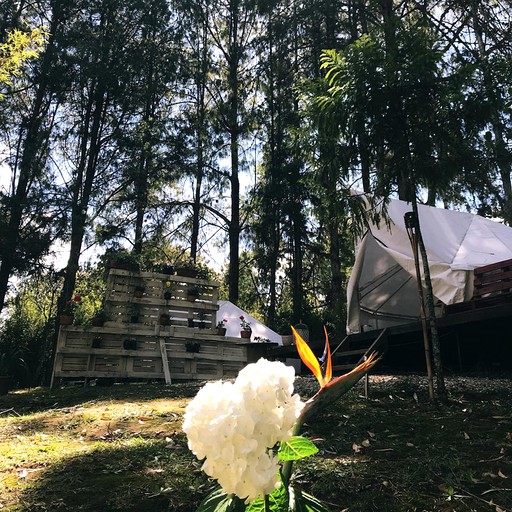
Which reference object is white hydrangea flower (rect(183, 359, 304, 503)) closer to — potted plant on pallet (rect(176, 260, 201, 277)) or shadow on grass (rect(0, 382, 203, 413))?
shadow on grass (rect(0, 382, 203, 413))

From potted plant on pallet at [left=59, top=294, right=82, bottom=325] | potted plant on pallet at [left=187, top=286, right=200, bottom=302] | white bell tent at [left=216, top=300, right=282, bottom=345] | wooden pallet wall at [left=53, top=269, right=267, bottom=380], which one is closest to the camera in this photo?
potted plant on pallet at [left=59, top=294, right=82, bottom=325]

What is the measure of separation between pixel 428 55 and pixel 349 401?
3596 millimetres

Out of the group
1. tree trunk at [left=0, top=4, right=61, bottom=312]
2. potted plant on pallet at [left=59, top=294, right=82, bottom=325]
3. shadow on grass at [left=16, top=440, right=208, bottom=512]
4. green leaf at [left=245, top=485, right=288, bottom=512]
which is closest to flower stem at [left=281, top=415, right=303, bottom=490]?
green leaf at [left=245, top=485, right=288, bottom=512]

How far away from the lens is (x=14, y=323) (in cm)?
1191

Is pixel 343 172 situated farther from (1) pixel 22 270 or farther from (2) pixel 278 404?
(1) pixel 22 270

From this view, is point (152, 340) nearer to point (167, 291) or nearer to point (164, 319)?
point (164, 319)

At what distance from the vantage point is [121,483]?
249 cm

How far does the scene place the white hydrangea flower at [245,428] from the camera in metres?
0.87

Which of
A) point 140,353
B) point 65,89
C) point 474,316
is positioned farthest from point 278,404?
point 65,89

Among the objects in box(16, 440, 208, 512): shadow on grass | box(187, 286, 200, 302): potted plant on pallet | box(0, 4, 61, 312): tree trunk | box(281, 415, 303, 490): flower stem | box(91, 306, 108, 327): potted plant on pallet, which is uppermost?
box(0, 4, 61, 312): tree trunk

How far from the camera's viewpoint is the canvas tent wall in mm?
7887

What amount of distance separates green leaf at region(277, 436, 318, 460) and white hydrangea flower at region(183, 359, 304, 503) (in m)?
0.07

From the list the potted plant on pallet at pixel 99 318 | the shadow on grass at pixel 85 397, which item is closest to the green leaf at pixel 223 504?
the shadow on grass at pixel 85 397

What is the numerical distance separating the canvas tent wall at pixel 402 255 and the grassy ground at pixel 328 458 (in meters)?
3.60
